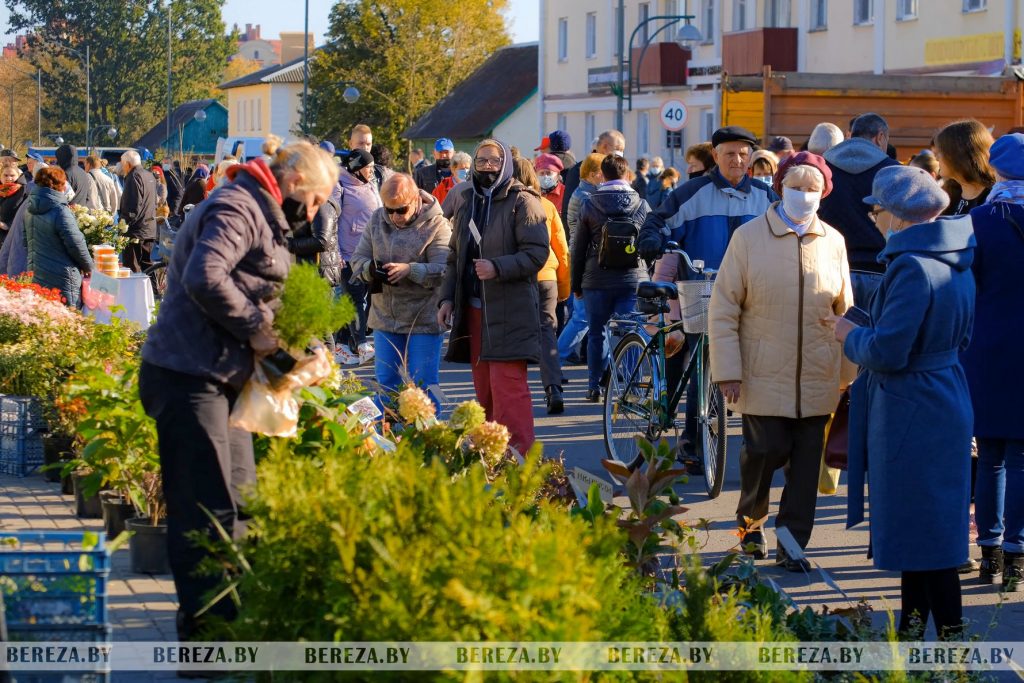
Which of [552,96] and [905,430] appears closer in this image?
[905,430]

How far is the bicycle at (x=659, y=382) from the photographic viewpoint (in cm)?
873

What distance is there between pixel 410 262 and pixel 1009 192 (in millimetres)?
3876

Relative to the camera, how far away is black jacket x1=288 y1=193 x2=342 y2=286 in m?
13.7

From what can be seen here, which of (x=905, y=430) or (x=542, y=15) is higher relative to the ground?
(x=542, y=15)

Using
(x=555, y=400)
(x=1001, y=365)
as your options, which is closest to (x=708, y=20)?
(x=555, y=400)

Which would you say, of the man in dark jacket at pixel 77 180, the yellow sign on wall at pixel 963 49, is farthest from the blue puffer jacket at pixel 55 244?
the yellow sign on wall at pixel 963 49

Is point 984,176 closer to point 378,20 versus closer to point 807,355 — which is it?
point 807,355

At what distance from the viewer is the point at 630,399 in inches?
380

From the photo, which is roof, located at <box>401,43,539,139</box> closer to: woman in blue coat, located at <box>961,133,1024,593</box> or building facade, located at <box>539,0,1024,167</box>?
building facade, located at <box>539,0,1024,167</box>

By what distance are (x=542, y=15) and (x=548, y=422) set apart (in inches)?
1799

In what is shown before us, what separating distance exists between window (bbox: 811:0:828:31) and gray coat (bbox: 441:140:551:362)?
31987 millimetres

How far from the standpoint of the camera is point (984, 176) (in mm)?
6938

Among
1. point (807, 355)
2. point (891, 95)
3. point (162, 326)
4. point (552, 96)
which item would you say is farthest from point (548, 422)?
point (552, 96)

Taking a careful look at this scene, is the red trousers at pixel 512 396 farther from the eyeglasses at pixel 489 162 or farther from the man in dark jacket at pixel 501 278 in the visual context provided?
the eyeglasses at pixel 489 162
